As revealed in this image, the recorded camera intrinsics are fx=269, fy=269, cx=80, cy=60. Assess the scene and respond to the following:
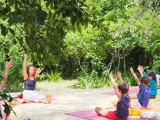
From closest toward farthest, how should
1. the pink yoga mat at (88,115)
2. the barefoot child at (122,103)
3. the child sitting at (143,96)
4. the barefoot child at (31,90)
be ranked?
1. the barefoot child at (122,103)
2. the pink yoga mat at (88,115)
3. the child sitting at (143,96)
4. the barefoot child at (31,90)

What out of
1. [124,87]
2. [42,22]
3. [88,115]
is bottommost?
[88,115]

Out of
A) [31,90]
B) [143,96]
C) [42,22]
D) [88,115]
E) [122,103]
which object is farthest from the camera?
[31,90]

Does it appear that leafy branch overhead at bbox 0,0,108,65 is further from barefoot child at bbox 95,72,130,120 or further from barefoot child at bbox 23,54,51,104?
barefoot child at bbox 23,54,51,104

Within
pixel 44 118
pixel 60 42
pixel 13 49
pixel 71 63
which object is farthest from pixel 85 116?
pixel 71 63

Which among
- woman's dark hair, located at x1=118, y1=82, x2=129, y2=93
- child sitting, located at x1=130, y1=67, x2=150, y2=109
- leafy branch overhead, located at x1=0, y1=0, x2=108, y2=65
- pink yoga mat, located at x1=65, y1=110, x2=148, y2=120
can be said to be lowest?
pink yoga mat, located at x1=65, y1=110, x2=148, y2=120

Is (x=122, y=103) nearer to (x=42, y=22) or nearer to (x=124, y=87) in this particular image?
(x=124, y=87)

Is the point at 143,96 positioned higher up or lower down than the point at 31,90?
lower down

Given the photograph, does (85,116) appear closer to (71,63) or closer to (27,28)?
(27,28)

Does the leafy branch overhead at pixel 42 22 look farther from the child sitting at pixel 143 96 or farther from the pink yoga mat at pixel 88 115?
the child sitting at pixel 143 96

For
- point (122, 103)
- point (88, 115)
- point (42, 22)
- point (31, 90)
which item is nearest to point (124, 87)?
point (122, 103)

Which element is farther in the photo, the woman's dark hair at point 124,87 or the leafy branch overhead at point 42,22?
the woman's dark hair at point 124,87

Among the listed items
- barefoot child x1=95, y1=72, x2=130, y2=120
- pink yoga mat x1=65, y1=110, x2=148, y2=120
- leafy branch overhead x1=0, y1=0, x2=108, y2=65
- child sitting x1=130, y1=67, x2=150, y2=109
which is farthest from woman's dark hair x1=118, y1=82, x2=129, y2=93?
leafy branch overhead x1=0, y1=0, x2=108, y2=65

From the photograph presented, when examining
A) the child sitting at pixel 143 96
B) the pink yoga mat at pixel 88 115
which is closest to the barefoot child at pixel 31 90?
the pink yoga mat at pixel 88 115

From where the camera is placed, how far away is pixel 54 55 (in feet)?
9.10
